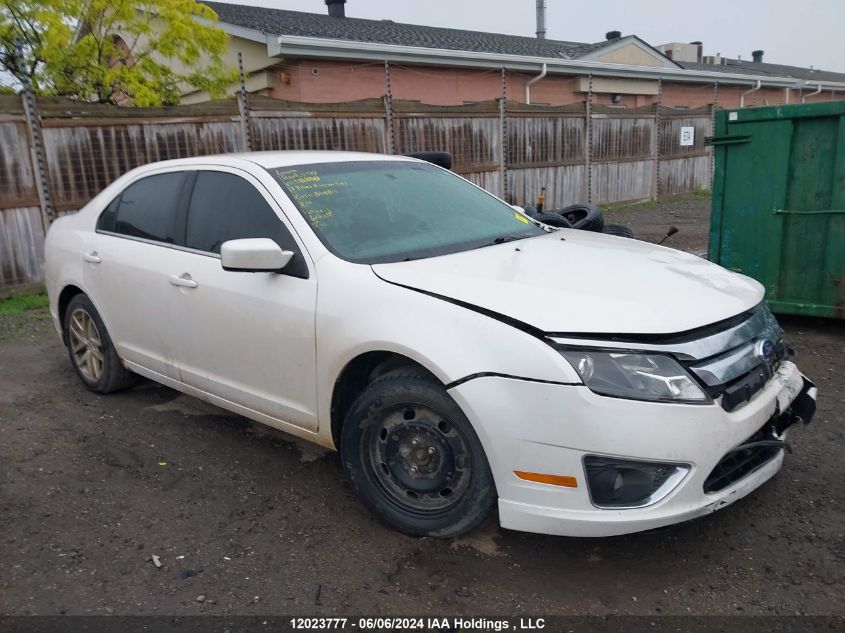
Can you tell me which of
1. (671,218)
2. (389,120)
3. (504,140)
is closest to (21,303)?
(389,120)

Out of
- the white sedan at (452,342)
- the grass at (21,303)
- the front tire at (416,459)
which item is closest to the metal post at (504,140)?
the grass at (21,303)

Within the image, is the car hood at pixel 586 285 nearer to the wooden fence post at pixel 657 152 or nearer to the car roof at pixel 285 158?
the car roof at pixel 285 158

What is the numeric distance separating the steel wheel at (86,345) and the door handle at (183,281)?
122 centimetres

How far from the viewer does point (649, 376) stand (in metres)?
2.59

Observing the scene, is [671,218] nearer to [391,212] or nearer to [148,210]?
[391,212]

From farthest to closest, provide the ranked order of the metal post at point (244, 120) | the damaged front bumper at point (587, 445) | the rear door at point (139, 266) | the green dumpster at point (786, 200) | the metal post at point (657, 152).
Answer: the metal post at point (657, 152) → the metal post at point (244, 120) → the green dumpster at point (786, 200) → the rear door at point (139, 266) → the damaged front bumper at point (587, 445)

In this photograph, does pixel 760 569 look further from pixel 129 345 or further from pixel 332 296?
pixel 129 345

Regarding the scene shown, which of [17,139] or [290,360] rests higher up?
[17,139]

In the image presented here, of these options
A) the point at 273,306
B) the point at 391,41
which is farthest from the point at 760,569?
the point at 391,41

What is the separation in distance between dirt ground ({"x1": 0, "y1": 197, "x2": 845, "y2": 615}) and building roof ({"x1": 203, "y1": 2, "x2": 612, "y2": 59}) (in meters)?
11.6

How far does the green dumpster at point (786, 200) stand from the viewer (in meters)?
5.71

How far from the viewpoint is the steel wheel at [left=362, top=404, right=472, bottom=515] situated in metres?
2.91

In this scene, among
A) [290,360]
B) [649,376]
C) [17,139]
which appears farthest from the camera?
[17,139]

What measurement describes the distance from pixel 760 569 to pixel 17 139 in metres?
8.17
